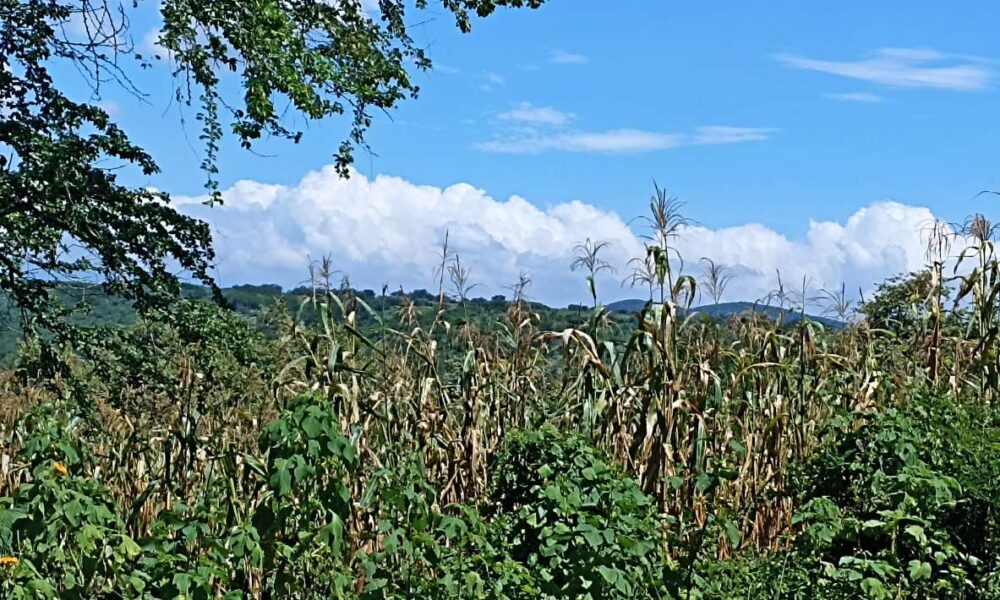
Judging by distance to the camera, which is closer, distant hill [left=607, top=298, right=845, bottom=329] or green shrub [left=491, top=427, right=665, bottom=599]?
green shrub [left=491, top=427, right=665, bottom=599]

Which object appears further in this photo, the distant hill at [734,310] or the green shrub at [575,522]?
the distant hill at [734,310]

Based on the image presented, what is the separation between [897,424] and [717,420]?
42.8 inches

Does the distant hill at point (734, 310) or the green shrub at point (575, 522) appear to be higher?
the distant hill at point (734, 310)

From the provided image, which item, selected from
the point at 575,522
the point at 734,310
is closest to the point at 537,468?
the point at 575,522

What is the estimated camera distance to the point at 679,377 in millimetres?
5469

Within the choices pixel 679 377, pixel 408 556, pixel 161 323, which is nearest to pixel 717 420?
pixel 679 377

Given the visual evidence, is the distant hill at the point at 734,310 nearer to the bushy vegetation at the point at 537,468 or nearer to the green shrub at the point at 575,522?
the bushy vegetation at the point at 537,468

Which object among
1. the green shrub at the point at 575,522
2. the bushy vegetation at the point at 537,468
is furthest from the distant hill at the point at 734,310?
the green shrub at the point at 575,522

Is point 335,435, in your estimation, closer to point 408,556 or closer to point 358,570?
point 408,556

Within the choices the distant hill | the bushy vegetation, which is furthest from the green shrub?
the distant hill

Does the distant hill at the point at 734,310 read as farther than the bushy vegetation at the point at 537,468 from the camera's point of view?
Yes

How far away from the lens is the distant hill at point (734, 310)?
588 cm

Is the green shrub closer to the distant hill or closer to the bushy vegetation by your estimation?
the bushy vegetation

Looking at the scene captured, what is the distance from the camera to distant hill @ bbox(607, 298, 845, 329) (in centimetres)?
588
